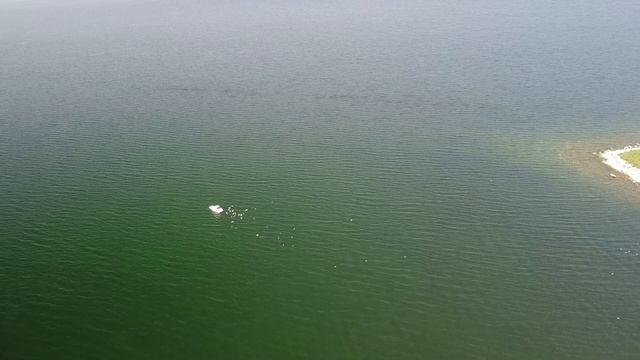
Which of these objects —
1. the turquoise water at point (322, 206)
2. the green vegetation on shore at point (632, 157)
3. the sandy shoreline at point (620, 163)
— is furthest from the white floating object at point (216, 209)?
the green vegetation on shore at point (632, 157)

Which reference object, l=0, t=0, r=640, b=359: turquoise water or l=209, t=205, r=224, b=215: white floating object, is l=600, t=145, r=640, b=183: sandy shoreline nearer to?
l=0, t=0, r=640, b=359: turquoise water

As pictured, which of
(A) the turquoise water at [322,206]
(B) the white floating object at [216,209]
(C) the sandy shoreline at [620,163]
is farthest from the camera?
(C) the sandy shoreline at [620,163]

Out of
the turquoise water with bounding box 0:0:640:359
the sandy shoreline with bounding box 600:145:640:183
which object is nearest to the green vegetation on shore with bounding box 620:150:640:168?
the sandy shoreline with bounding box 600:145:640:183

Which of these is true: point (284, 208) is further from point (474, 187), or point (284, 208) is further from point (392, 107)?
point (392, 107)

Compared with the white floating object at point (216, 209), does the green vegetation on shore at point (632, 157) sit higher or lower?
higher

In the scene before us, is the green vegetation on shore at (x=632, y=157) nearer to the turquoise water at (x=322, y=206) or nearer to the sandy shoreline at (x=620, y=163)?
the sandy shoreline at (x=620, y=163)

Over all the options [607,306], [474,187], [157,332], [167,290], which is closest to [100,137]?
[167,290]
